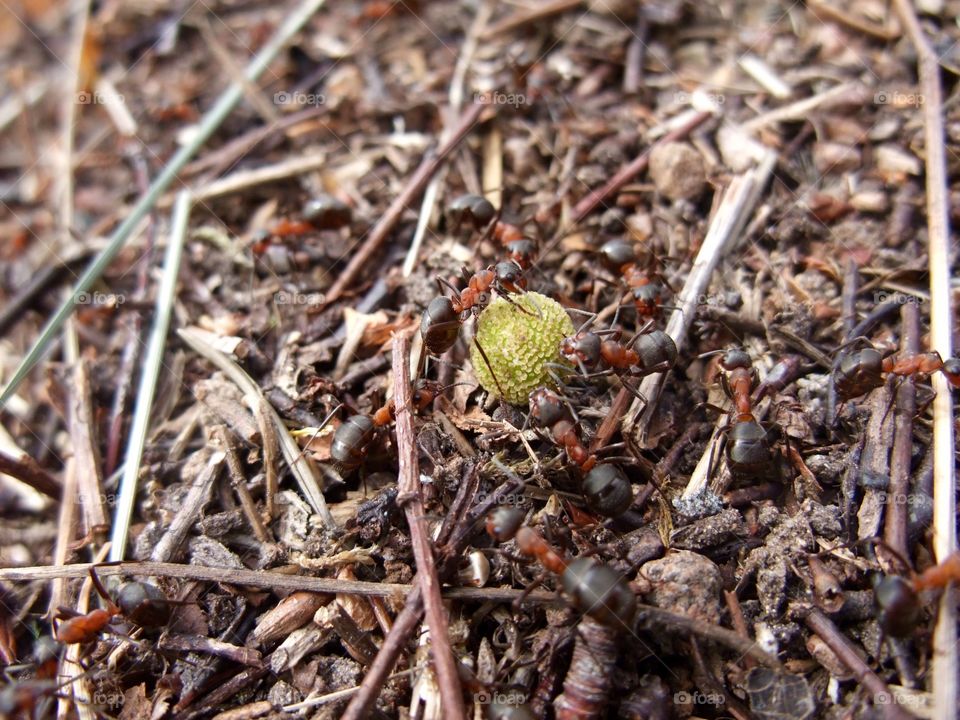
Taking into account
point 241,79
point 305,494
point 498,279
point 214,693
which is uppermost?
point 241,79

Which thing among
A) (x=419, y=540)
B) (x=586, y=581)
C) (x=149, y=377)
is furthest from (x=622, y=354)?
(x=149, y=377)

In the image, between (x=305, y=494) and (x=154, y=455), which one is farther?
(x=154, y=455)

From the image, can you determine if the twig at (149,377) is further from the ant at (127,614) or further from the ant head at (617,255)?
the ant head at (617,255)

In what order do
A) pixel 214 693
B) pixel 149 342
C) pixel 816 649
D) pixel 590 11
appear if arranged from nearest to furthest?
1. pixel 816 649
2. pixel 214 693
3. pixel 149 342
4. pixel 590 11

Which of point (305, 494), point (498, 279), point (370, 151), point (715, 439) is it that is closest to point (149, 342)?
point (305, 494)

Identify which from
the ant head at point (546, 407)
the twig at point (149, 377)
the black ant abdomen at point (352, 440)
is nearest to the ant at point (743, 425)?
the ant head at point (546, 407)

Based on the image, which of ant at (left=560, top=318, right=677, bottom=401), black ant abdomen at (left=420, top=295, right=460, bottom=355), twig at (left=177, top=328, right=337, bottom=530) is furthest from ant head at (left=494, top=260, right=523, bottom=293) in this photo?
twig at (left=177, top=328, right=337, bottom=530)

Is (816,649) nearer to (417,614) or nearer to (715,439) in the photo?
(715,439)
